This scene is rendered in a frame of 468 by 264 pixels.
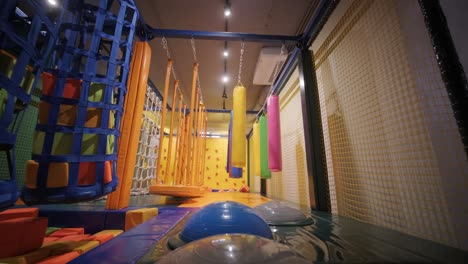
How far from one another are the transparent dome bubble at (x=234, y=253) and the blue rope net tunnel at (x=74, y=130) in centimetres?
74

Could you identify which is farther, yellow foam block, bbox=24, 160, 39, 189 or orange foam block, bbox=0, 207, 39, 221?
orange foam block, bbox=0, 207, 39, 221

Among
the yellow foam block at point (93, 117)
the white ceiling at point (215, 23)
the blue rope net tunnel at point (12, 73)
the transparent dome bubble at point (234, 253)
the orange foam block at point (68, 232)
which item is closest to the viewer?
the transparent dome bubble at point (234, 253)

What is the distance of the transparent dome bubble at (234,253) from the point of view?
0.48 m

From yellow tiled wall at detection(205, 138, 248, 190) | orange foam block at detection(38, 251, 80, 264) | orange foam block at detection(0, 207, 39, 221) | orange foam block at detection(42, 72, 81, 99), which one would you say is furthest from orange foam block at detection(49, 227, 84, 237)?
yellow tiled wall at detection(205, 138, 248, 190)

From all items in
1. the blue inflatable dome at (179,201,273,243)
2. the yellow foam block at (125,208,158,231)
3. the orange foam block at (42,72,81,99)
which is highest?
the orange foam block at (42,72,81,99)

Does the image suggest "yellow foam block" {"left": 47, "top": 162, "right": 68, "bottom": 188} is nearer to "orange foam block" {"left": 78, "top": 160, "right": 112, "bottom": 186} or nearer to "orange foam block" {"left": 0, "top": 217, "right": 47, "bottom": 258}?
"orange foam block" {"left": 78, "top": 160, "right": 112, "bottom": 186}

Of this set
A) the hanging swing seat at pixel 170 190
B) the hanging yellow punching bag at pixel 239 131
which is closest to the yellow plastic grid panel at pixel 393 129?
the hanging yellow punching bag at pixel 239 131

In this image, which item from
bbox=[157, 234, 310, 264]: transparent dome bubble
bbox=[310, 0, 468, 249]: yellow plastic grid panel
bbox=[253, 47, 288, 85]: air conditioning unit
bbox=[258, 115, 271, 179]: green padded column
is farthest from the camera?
bbox=[253, 47, 288, 85]: air conditioning unit

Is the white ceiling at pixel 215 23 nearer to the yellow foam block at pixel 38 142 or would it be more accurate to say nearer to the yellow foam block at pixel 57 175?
the yellow foam block at pixel 38 142

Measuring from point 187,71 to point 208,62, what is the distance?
0.62 m

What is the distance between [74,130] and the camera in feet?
3.16

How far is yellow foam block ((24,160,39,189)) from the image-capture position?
85 centimetres

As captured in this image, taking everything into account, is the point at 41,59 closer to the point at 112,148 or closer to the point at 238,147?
the point at 112,148

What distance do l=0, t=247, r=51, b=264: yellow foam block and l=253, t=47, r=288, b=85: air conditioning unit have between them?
9.55ft
